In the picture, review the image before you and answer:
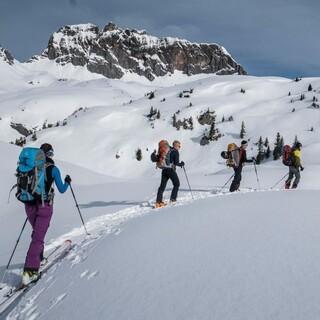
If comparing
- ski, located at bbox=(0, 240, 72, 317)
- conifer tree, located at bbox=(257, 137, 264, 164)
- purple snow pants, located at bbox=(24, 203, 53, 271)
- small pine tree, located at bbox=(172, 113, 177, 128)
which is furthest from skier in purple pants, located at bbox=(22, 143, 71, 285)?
small pine tree, located at bbox=(172, 113, 177, 128)

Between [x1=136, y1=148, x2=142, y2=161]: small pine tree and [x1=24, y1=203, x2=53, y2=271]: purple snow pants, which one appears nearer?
[x1=24, y1=203, x2=53, y2=271]: purple snow pants

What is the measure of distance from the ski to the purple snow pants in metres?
0.35

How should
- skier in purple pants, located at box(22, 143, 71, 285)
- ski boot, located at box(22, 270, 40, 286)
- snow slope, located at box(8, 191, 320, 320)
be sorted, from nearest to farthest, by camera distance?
snow slope, located at box(8, 191, 320, 320)
ski boot, located at box(22, 270, 40, 286)
skier in purple pants, located at box(22, 143, 71, 285)

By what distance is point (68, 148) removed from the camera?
305 feet

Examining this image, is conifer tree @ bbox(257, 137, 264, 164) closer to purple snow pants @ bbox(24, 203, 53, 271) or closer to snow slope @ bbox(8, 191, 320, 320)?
snow slope @ bbox(8, 191, 320, 320)

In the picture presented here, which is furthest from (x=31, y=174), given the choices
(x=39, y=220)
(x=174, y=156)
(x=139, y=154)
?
(x=139, y=154)

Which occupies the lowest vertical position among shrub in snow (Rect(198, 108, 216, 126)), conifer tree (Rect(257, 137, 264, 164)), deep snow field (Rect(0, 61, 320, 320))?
conifer tree (Rect(257, 137, 264, 164))

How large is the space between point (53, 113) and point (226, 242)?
167m

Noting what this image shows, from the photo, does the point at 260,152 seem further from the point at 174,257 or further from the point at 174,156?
the point at 174,257

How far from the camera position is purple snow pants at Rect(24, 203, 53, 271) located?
284 inches

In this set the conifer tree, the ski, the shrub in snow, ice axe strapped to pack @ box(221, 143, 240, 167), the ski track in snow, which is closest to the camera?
the ski track in snow

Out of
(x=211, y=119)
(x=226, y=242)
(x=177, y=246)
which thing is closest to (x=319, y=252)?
(x=226, y=242)

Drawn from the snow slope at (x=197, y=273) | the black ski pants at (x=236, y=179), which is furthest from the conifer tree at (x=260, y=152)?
the snow slope at (x=197, y=273)

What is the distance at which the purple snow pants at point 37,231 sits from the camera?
721cm
